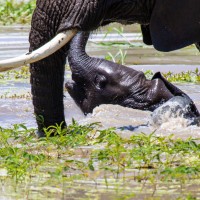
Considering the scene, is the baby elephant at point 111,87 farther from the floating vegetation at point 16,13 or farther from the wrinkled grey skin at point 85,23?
the floating vegetation at point 16,13

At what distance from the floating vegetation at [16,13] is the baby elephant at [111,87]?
6652 millimetres

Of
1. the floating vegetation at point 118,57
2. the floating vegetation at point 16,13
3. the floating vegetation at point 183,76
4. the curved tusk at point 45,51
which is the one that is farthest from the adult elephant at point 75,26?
the floating vegetation at point 16,13

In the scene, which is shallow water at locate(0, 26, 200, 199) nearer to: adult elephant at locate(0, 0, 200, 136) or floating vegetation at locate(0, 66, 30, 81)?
floating vegetation at locate(0, 66, 30, 81)

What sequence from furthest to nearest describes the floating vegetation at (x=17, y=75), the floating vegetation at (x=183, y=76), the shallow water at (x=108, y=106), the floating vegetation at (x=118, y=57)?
the floating vegetation at (x=118, y=57) → the floating vegetation at (x=17, y=75) → the floating vegetation at (x=183, y=76) → the shallow water at (x=108, y=106)

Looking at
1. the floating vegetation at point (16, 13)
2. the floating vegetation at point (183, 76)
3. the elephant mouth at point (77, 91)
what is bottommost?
the floating vegetation at point (16, 13)

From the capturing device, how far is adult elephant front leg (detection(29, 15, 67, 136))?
578 cm

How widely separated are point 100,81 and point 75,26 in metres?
1.60

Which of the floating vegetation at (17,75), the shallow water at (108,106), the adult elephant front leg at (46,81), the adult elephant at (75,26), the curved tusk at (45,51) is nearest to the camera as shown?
the curved tusk at (45,51)

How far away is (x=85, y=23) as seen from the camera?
5.70m

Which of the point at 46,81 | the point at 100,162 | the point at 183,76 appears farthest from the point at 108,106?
the point at 100,162

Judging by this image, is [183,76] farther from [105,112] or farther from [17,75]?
[105,112]

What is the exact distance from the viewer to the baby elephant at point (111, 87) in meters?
7.21

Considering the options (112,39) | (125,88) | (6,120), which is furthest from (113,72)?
(112,39)

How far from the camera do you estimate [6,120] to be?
7145mm
